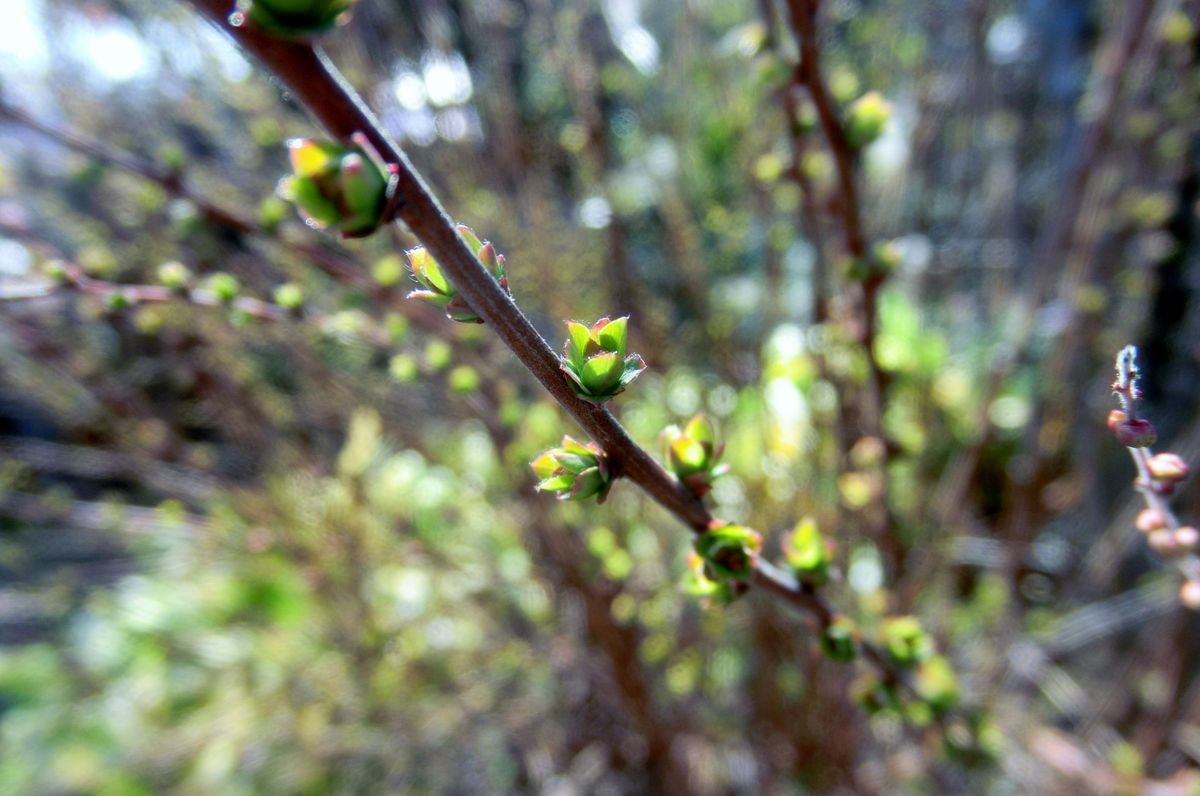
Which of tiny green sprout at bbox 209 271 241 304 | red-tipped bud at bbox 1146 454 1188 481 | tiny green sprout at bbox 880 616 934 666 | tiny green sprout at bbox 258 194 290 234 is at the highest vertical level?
tiny green sprout at bbox 258 194 290 234

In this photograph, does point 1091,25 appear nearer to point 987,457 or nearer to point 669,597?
point 987,457

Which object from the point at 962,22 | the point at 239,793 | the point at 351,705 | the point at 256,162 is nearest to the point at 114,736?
the point at 239,793

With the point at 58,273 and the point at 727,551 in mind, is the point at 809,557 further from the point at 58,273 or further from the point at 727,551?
the point at 58,273

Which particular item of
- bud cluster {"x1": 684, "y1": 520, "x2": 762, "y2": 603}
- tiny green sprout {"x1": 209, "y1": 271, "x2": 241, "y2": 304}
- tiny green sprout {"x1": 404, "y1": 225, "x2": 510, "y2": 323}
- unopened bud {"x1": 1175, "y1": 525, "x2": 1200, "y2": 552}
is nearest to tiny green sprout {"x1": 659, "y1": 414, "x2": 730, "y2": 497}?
bud cluster {"x1": 684, "y1": 520, "x2": 762, "y2": 603}

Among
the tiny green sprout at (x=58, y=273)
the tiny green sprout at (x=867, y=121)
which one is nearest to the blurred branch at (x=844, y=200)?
the tiny green sprout at (x=867, y=121)

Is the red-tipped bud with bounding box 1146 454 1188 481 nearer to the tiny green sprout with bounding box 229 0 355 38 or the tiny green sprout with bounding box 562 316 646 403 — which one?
the tiny green sprout with bounding box 562 316 646 403

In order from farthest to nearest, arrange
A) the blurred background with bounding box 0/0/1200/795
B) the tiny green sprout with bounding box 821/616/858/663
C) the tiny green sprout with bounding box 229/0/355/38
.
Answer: the blurred background with bounding box 0/0/1200/795, the tiny green sprout with bounding box 821/616/858/663, the tiny green sprout with bounding box 229/0/355/38

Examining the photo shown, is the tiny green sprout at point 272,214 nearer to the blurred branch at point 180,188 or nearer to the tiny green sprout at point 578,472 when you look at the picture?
the blurred branch at point 180,188
